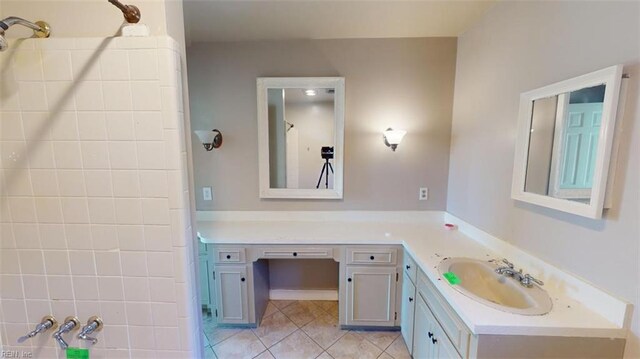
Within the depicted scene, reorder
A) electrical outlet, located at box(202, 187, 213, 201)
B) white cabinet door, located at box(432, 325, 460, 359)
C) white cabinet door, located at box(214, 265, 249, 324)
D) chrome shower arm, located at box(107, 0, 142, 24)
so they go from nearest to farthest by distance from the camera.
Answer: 1. chrome shower arm, located at box(107, 0, 142, 24)
2. white cabinet door, located at box(432, 325, 460, 359)
3. white cabinet door, located at box(214, 265, 249, 324)
4. electrical outlet, located at box(202, 187, 213, 201)

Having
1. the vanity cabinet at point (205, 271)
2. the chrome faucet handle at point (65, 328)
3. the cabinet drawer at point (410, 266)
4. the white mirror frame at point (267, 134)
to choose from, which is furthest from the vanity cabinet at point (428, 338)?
the chrome faucet handle at point (65, 328)

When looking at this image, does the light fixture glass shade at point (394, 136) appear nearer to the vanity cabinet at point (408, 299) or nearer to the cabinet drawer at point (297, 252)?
the vanity cabinet at point (408, 299)

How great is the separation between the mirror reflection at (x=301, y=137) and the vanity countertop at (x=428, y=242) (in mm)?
363

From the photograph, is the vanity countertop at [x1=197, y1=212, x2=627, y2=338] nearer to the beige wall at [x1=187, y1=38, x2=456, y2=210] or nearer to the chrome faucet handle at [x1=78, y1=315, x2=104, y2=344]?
the beige wall at [x1=187, y1=38, x2=456, y2=210]

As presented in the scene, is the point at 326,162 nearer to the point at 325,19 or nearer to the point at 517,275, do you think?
the point at 325,19

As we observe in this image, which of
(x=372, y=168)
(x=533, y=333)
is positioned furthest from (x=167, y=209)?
(x=372, y=168)

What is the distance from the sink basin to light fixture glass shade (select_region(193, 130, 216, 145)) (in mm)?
1970

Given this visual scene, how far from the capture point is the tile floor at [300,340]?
1828 millimetres

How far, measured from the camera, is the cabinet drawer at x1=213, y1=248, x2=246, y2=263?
1908mm

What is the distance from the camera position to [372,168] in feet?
7.44

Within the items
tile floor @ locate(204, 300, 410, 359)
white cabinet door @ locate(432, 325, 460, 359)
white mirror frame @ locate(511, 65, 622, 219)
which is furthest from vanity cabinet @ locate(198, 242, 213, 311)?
white mirror frame @ locate(511, 65, 622, 219)

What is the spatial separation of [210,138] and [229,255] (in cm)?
99

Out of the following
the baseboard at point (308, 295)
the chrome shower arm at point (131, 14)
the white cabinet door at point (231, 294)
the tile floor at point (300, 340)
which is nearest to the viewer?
the chrome shower arm at point (131, 14)

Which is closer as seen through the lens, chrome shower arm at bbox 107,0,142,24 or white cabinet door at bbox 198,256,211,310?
chrome shower arm at bbox 107,0,142,24
